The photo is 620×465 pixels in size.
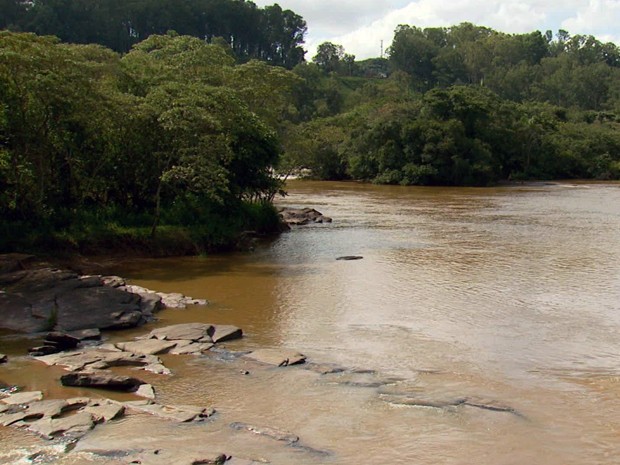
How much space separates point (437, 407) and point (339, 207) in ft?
117

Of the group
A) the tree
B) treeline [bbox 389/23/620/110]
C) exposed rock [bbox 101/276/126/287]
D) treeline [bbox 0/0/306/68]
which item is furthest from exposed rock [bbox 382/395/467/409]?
the tree

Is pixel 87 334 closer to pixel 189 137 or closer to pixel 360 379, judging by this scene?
pixel 360 379

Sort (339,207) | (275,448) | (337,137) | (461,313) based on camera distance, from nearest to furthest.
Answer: (275,448), (461,313), (339,207), (337,137)

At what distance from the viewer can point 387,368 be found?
1356 cm

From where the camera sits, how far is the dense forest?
22.4 meters

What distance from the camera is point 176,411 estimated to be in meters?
11.0

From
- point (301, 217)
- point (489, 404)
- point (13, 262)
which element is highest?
point (13, 262)

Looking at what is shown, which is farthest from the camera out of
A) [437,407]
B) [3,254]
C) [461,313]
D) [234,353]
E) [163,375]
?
[3,254]

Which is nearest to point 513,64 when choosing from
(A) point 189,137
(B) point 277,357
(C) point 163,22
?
(C) point 163,22

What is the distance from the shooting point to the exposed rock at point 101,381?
11867mm

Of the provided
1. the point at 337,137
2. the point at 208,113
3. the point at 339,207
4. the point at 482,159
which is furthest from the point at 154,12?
the point at 208,113

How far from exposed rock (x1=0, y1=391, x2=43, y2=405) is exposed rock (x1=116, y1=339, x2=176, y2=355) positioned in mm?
2692

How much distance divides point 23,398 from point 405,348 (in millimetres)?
7399

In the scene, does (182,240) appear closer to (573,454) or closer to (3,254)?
(3,254)
